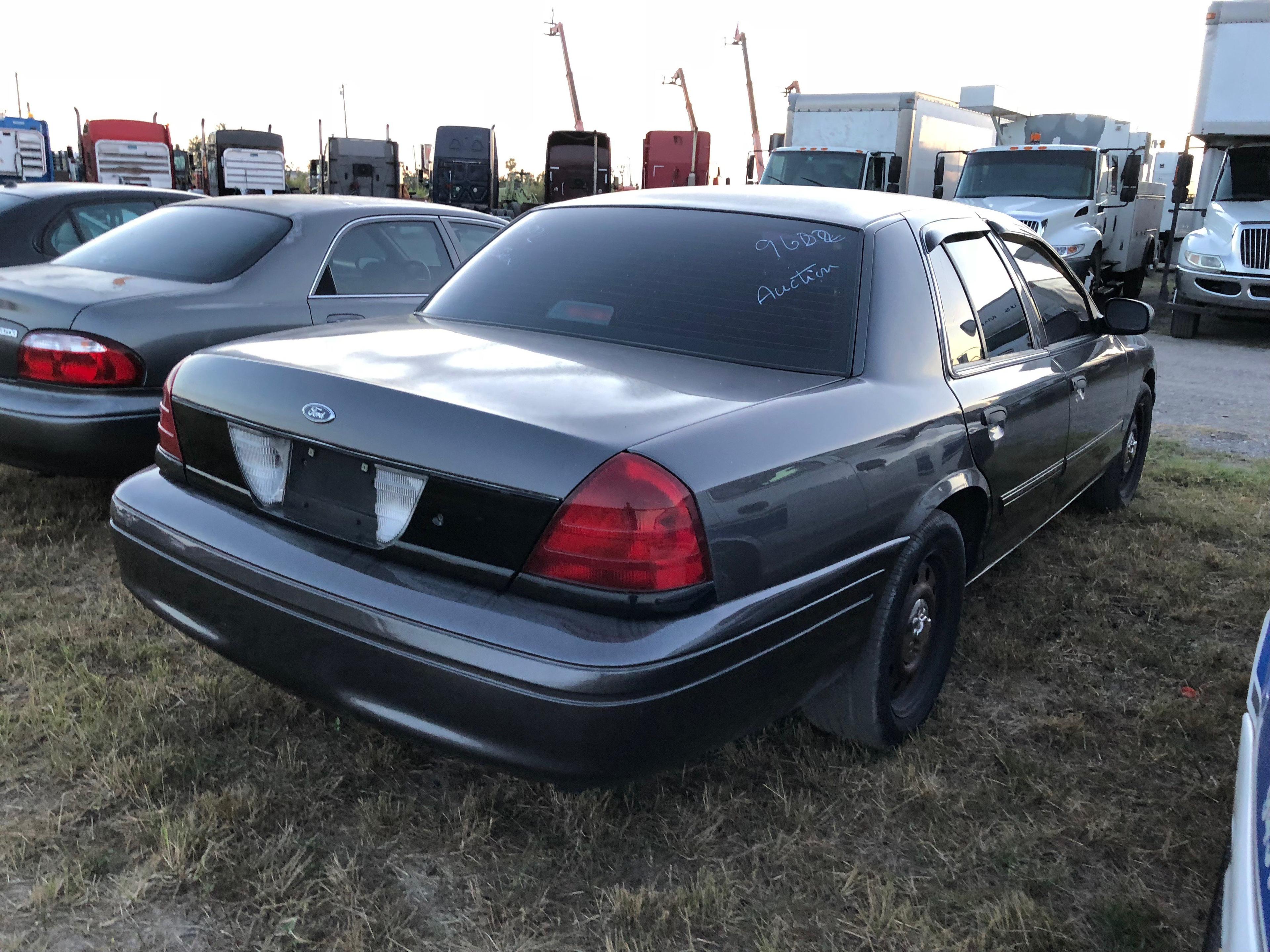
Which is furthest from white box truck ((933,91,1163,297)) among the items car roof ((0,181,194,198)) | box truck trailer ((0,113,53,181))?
box truck trailer ((0,113,53,181))

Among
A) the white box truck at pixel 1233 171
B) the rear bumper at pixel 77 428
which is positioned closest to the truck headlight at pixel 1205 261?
the white box truck at pixel 1233 171

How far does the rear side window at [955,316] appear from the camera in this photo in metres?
2.94

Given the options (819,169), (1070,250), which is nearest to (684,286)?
(1070,250)

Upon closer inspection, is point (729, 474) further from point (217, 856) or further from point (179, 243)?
point (179, 243)

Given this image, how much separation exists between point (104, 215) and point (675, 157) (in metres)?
19.2

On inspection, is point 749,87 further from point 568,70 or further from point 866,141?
point 866,141

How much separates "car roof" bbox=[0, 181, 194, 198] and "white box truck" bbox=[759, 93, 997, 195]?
990cm

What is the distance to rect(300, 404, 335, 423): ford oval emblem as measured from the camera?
2.15 meters

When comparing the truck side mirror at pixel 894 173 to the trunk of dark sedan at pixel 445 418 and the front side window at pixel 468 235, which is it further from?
the trunk of dark sedan at pixel 445 418

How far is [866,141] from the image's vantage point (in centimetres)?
1594

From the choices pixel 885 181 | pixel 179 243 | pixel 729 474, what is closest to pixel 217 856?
pixel 729 474

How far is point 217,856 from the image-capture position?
7.34 feet

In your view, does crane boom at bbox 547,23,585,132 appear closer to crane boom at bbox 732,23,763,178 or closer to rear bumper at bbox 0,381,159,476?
crane boom at bbox 732,23,763,178

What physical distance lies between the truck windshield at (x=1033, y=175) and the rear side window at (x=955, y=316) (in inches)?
469
